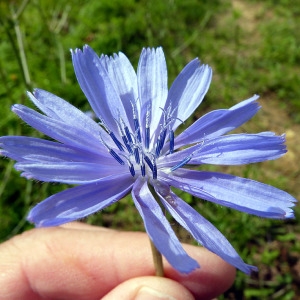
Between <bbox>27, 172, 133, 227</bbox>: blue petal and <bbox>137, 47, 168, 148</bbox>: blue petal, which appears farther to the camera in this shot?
<bbox>137, 47, 168, 148</bbox>: blue petal

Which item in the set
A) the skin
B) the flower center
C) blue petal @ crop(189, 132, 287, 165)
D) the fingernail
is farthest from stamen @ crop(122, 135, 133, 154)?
the skin

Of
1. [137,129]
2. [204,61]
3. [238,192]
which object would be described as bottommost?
[238,192]

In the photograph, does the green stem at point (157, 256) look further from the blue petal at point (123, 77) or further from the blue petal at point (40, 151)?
the blue petal at point (123, 77)

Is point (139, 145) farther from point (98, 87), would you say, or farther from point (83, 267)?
point (83, 267)

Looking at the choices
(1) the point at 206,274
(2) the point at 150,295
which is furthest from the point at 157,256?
(1) the point at 206,274

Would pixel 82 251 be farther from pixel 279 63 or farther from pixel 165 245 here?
pixel 279 63

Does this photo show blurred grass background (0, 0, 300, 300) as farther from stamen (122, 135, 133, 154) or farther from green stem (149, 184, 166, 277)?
stamen (122, 135, 133, 154)

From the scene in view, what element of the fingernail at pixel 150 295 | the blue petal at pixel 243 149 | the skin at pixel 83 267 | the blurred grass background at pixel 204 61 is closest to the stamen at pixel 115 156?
the blue petal at pixel 243 149
